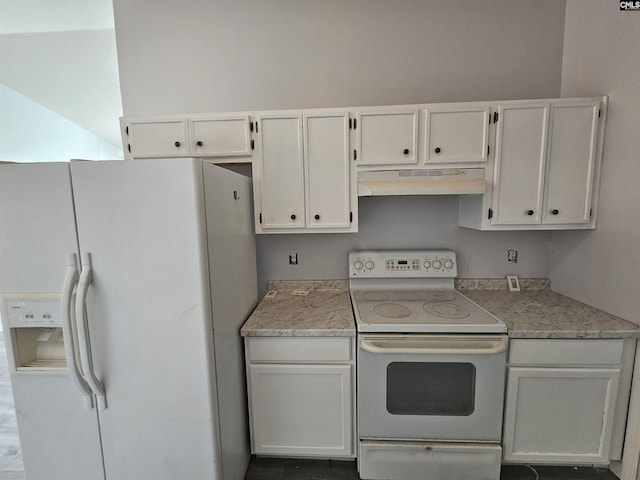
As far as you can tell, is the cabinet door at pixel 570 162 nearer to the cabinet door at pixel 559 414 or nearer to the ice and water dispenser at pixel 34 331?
the cabinet door at pixel 559 414

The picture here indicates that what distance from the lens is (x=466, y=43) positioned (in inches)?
75.6

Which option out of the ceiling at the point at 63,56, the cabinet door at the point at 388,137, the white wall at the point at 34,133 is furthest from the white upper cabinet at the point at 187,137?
the white wall at the point at 34,133

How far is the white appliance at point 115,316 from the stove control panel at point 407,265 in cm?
111

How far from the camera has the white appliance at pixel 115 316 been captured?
107cm

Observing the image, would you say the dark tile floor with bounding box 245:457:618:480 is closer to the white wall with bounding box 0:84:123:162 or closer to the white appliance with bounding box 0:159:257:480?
the white appliance with bounding box 0:159:257:480

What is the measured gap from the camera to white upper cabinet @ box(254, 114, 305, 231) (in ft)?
5.66

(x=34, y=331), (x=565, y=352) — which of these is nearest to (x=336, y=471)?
(x=565, y=352)

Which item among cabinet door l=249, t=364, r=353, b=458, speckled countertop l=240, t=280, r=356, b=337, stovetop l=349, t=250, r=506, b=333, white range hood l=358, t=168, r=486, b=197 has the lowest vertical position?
cabinet door l=249, t=364, r=353, b=458

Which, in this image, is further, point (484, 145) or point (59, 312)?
point (484, 145)

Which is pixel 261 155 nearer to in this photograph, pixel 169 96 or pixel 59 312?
pixel 169 96

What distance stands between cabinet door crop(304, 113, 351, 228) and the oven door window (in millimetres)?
945

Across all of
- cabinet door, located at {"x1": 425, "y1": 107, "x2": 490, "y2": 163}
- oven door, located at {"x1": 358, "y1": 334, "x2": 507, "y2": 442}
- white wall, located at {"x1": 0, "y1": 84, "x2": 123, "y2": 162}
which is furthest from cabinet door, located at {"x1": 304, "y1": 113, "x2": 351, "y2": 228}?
white wall, located at {"x1": 0, "y1": 84, "x2": 123, "y2": 162}

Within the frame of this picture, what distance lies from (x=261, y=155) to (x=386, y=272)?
1.20 m

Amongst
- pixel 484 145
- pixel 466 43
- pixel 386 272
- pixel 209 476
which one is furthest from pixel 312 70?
pixel 209 476
